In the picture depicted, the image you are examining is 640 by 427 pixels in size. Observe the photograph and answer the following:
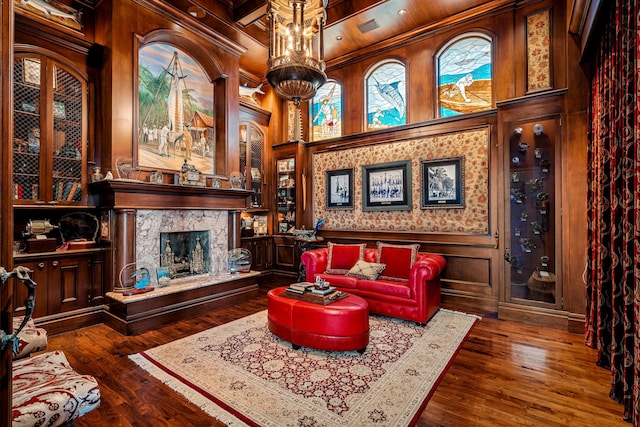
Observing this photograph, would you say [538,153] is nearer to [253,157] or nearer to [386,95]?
[386,95]

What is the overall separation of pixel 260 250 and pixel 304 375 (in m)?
4.36

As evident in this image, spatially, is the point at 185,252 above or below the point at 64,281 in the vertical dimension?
above

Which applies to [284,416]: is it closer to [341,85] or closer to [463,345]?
[463,345]

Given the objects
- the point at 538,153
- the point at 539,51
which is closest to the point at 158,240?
the point at 538,153

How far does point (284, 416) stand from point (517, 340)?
2.88m

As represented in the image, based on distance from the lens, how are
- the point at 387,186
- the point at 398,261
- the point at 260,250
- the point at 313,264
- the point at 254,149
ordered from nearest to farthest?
the point at 398,261, the point at 313,264, the point at 387,186, the point at 260,250, the point at 254,149

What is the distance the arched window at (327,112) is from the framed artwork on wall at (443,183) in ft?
7.07

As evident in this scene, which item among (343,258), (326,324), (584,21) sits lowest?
(326,324)

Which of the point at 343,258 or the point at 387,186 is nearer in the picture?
the point at 343,258

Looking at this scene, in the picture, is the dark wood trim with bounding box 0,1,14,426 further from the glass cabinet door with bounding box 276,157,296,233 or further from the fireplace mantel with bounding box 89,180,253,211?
the glass cabinet door with bounding box 276,157,296,233

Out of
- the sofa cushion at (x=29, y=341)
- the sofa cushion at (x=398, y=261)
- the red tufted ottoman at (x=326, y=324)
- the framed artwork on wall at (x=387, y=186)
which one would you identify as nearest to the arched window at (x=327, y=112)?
the framed artwork on wall at (x=387, y=186)

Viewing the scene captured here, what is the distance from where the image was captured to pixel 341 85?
6.38 m

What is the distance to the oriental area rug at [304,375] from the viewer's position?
2.21 metres

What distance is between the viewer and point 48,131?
3928mm
